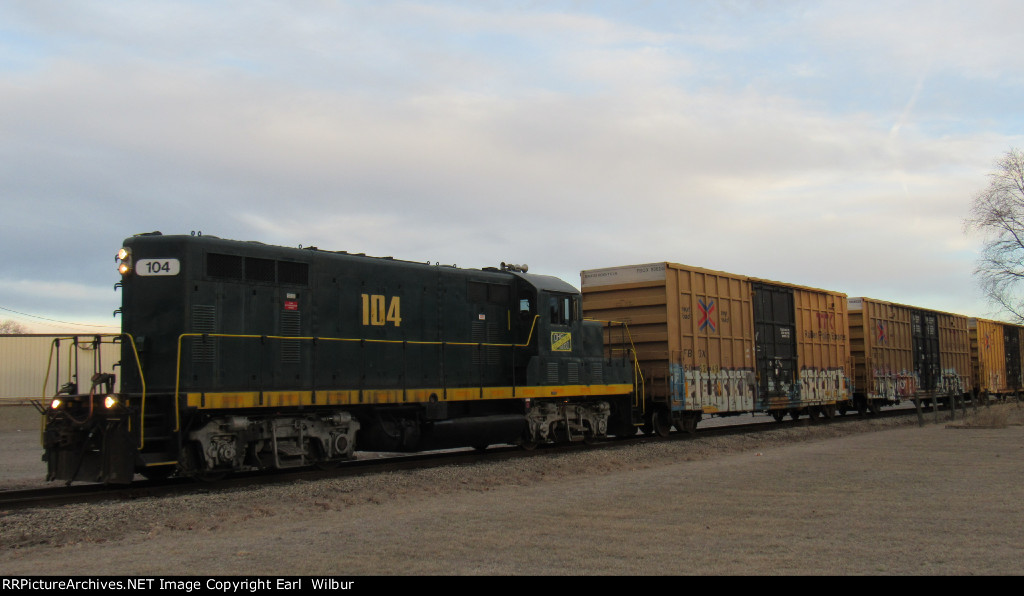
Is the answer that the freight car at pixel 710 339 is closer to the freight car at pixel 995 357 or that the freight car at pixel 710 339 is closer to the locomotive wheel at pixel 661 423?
the locomotive wheel at pixel 661 423

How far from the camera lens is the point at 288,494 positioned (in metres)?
10.6

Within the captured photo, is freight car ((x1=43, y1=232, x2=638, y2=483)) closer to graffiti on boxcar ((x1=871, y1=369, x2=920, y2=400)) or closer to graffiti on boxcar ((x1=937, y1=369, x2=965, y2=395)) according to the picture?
graffiti on boxcar ((x1=871, y1=369, x2=920, y2=400))

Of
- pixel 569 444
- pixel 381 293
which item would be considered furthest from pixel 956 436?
pixel 381 293

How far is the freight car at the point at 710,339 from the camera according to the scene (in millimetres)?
19188

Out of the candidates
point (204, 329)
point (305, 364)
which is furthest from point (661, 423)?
point (204, 329)

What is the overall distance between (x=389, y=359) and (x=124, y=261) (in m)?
4.49

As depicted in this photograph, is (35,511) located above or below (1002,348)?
below

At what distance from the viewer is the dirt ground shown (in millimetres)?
6395

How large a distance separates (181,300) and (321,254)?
8.25 ft

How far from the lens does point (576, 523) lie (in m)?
8.17

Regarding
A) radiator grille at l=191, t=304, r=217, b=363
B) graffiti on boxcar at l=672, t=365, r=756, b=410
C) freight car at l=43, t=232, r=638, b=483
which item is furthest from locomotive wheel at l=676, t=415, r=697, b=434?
radiator grille at l=191, t=304, r=217, b=363

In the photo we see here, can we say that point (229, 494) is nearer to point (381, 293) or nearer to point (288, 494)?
point (288, 494)

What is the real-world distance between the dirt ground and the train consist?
1408 mm

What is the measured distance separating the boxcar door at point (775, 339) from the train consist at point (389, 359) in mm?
58
